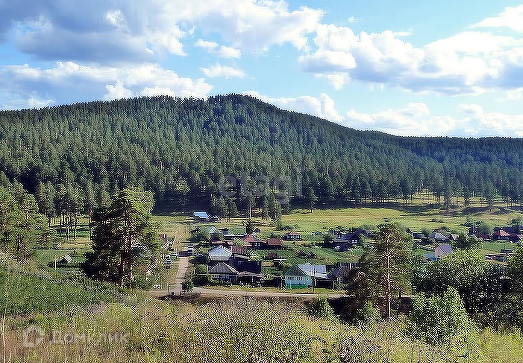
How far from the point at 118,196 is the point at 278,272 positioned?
23289 millimetres

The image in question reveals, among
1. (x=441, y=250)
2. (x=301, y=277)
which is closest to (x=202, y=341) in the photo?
(x=301, y=277)

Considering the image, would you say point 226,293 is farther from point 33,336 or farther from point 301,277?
point 33,336

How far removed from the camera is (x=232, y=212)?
235 ft

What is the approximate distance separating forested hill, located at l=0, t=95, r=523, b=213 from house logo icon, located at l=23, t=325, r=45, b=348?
51173mm

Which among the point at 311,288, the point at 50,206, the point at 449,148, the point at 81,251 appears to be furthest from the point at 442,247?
the point at 449,148

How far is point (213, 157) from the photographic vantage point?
110 m

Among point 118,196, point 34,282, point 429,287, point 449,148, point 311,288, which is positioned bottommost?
point 311,288

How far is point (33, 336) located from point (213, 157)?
339ft

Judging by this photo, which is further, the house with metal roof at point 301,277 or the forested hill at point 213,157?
the forested hill at point 213,157

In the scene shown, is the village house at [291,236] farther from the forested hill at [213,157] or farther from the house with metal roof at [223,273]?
the forested hill at [213,157]

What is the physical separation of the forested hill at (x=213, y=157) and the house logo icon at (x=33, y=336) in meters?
51.2

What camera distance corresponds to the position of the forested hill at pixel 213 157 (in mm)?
82438

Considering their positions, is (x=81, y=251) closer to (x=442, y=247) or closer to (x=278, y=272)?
(x=278, y=272)

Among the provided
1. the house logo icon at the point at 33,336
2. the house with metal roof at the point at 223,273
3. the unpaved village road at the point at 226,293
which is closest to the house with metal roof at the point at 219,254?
the house with metal roof at the point at 223,273
